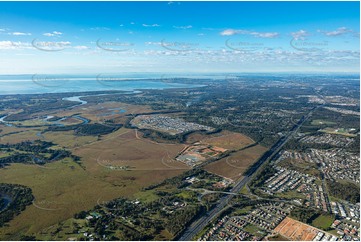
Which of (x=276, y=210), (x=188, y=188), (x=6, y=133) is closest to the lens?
(x=276, y=210)

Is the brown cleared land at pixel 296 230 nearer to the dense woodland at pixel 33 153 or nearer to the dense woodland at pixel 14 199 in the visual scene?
the dense woodland at pixel 14 199

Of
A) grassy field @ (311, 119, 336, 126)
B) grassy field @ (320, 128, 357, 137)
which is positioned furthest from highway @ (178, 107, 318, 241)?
grassy field @ (311, 119, 336, 126)

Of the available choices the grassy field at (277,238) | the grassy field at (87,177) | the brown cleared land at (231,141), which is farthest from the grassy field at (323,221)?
the brown cleared land at (231,141)

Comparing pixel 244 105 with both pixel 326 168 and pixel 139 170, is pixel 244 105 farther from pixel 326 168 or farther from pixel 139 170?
pixel 139 170

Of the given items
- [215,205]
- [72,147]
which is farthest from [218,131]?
[215,205]

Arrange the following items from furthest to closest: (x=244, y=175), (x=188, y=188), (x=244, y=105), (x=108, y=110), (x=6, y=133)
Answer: (x=244, y=105)
(x=108, y=110)
(x=6, y=133)
(x=244, y=175)
(x=188, y=188)

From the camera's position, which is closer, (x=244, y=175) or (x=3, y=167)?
(x=244, y=175)
